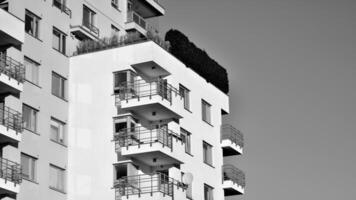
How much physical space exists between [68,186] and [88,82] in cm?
629

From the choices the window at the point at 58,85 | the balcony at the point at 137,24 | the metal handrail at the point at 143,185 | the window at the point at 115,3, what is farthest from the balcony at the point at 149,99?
the window at the point at 115,3

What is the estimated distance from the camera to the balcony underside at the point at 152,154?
5447 centimetres

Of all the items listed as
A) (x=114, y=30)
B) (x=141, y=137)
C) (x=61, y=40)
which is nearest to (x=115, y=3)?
(x=114, y=30)

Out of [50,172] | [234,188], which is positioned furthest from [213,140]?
[50,172]

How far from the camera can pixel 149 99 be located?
5531 cm

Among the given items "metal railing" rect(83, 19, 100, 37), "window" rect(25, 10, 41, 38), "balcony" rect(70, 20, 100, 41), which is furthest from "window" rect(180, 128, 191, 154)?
"window" rect(25, 10, 41, 38)

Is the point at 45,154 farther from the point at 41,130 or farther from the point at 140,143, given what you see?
the point at 140,143

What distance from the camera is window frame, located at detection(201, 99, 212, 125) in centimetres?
6244

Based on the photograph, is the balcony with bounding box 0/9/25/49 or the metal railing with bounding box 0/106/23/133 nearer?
the metal railing with bounding box 0/106/23/133

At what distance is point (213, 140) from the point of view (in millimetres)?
62438

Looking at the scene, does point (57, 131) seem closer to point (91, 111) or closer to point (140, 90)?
point (91, 111)

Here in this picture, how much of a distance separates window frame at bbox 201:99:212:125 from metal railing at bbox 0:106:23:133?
14802mm

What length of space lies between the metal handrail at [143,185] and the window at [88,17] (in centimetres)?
1097

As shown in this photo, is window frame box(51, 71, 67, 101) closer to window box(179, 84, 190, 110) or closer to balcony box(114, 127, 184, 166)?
balcony box(114, 127, 184, 166)
